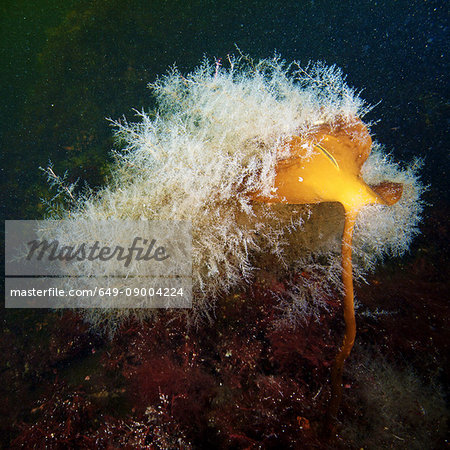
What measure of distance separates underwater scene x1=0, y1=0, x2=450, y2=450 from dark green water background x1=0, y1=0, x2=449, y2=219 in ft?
0.99

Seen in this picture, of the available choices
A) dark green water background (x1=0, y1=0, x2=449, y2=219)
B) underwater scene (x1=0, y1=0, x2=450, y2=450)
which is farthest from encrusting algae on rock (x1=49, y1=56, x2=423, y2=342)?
dark green water background (x1=0, y1=0, x2=449, y2=219)

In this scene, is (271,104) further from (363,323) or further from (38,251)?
(38,251)

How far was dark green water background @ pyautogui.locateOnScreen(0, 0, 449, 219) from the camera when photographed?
443 centimetres

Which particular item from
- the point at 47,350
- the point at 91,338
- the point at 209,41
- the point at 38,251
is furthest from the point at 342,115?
the point at 47,350

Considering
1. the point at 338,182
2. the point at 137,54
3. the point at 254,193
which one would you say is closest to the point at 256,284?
the point at 254,193

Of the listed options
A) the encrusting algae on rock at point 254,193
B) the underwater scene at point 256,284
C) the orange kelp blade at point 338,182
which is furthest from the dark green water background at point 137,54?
the orange kelp blade at point 338,182

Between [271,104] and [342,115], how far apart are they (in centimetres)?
92

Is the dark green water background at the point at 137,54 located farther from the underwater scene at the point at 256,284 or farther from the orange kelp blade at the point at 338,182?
the orange kelp blade at the point at 338,182

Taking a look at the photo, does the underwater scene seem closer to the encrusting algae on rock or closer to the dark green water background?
the encrusting algae on rock

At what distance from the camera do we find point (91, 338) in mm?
3414

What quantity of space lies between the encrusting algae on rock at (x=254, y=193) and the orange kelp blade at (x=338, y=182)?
0.09ft

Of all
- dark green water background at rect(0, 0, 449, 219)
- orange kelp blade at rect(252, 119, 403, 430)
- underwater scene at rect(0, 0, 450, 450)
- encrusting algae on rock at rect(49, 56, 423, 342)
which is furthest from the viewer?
dark green water background at rect(0, 0, 449, 219)

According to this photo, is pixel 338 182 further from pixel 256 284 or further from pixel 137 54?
pixel 137 54

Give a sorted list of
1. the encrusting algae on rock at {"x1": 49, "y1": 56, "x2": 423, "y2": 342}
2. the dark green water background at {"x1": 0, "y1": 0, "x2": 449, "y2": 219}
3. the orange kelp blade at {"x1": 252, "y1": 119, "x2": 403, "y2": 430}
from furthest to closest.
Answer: the dark green water background at {"x1": 0, "y1": 0, "x2": 449, "y2": 219}, the encrusting algae on rock at {"x1": 49, "y1": 56, "x2": 423, "y2": 342}, the orange kelp blade at {"x1": 252, "y1": 119, "x2": 403, "y2": 430}
